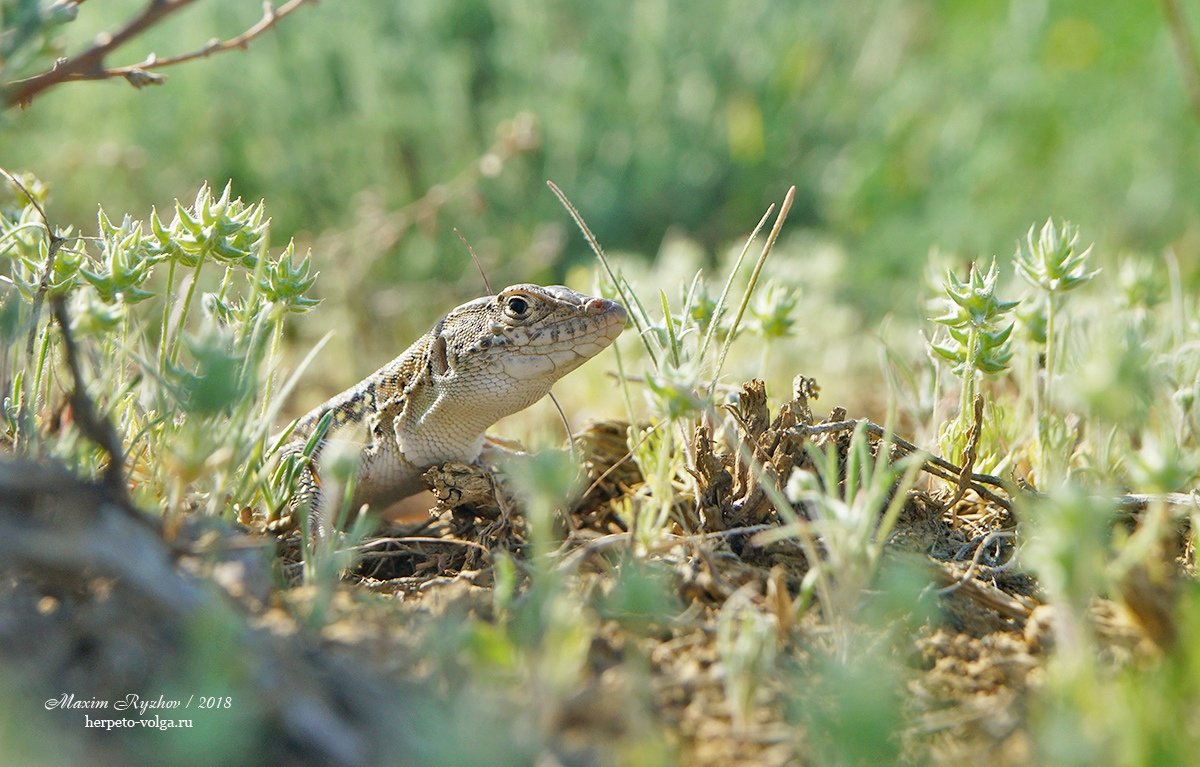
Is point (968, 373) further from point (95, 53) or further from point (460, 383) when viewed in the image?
point (95, 53)

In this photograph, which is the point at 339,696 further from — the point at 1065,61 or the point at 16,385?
the point at 1065,61

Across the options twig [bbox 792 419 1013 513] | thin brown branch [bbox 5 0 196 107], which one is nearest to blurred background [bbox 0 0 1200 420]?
twig [bbox 792 419 1013 513]

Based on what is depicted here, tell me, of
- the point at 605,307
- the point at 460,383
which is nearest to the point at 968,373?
the point at 605,307

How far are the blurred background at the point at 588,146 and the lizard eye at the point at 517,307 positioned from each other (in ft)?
9.14

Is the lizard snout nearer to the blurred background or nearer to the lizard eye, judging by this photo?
the lizard eye

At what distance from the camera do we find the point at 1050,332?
2783mm

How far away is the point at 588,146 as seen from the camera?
7.27 metres

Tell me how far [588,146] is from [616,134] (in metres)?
0.20

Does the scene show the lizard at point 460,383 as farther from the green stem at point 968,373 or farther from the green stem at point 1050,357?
the green stem at point 1050,357

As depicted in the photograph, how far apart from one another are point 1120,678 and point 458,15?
265 inches

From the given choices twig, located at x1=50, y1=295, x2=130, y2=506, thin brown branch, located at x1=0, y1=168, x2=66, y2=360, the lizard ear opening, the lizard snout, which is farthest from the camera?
the lizard ear opening

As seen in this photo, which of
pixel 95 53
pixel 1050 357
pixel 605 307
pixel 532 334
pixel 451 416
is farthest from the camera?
pixel 451 416

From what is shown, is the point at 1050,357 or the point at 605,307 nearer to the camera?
the point at 1050,357

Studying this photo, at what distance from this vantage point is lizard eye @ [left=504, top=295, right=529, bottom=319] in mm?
3227
